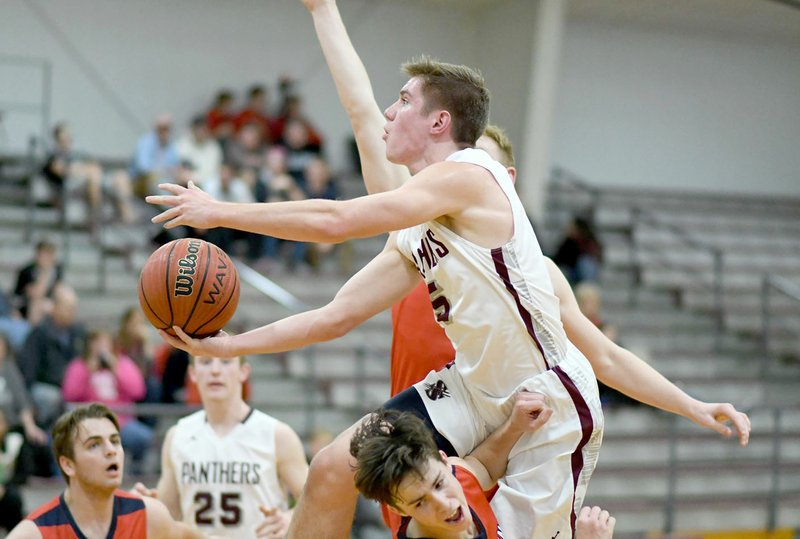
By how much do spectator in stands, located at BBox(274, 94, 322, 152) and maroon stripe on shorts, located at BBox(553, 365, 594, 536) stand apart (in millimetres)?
9596

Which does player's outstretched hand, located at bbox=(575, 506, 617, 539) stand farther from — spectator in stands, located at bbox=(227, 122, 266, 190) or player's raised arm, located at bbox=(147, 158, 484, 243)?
spectator in stands, located at bbox=(227, 122, 266, 190)

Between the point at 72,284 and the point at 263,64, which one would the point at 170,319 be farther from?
the point at 263,64

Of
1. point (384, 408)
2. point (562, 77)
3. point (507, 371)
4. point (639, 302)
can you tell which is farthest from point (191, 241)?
point (562, 77)

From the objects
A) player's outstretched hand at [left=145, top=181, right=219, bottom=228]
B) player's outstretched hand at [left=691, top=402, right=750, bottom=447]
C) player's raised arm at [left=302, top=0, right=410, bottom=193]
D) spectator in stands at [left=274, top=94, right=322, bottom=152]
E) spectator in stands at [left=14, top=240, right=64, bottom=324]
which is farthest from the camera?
spectator in stands at [left=274, top=94, right=322, bottom=152]

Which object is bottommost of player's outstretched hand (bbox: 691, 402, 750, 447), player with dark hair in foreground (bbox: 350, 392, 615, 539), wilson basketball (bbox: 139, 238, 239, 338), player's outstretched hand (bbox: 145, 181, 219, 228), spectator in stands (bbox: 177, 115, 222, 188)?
player with dark hair in foreground (bbox: 350, 392, 615, 539)

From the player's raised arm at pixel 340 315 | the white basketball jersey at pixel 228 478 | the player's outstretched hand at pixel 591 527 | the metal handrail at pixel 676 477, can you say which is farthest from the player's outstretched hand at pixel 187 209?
the metal handrail at pixel 676 477

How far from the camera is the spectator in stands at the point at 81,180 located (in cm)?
1105

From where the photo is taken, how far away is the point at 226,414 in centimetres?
588

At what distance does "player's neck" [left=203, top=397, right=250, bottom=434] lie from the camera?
585cm

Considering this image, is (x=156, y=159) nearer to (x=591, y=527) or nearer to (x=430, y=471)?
(x=591, y=527)

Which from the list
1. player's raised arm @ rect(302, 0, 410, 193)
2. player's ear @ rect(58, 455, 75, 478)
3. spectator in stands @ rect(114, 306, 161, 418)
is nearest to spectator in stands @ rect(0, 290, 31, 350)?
spectator in stands @ rect(114, 306, 161, 418)

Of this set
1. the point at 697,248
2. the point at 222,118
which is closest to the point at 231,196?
the point at 222,118

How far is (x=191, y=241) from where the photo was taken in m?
3.81

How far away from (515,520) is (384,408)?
0.58m
